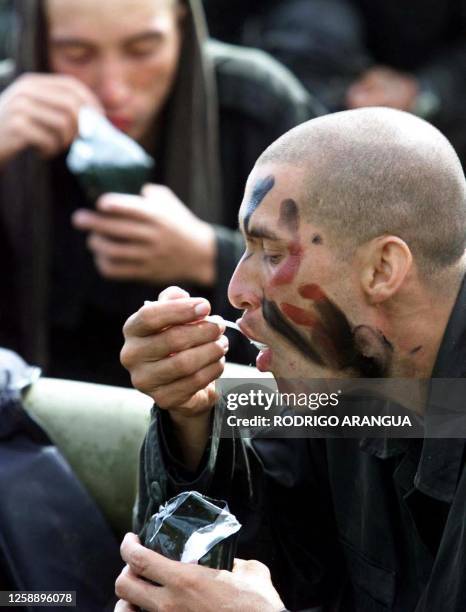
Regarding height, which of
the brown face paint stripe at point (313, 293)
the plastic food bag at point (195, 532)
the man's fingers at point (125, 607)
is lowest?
the man's fingers at point (125, 607)

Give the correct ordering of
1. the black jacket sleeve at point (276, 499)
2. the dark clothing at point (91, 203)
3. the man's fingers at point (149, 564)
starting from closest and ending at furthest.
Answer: the man's fingers at point (149, 564) < the black jacket sleeve at point (276, 499) < the dark clothing at point (91, 203)

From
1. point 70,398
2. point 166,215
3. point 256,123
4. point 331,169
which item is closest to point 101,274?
point 166,215

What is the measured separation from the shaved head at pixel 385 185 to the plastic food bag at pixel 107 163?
1427mm

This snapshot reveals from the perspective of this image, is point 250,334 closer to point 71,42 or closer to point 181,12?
point 71,42

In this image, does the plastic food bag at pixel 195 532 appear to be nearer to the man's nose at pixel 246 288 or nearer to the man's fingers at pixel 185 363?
the man's fingers at pixel 185 363

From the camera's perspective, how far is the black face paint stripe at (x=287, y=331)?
2033mm

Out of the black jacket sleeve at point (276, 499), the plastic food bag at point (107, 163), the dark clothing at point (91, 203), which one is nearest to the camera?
the black jacket sleeve at point (276, 499)

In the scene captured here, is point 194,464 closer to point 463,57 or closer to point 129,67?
point 129,67

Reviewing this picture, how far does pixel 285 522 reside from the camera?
226cm

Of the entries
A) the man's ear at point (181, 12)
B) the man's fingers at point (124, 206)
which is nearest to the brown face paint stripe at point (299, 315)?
the man's fingers at point (124, 206)

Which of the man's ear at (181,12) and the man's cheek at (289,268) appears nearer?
the man's cheek at (289,268)

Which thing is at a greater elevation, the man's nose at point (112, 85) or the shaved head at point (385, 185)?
the shaved head at point (385, 185)

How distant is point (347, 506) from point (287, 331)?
1.10 feet

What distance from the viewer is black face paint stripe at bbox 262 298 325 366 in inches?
80.0
